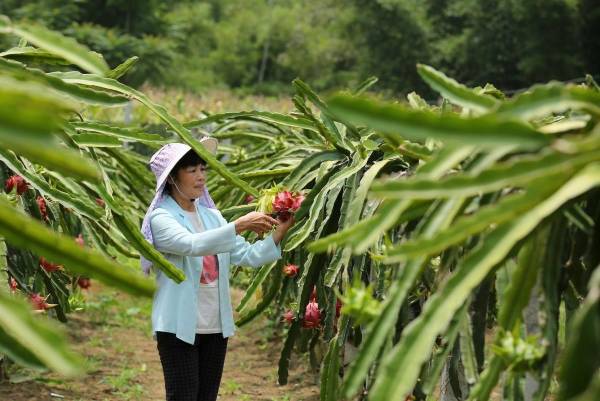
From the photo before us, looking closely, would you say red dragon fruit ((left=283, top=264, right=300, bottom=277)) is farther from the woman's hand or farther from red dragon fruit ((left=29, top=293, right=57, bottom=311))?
red dragon fruit ((left=29, top=293, right=57, bottom=311))

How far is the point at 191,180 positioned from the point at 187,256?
0.28 metres

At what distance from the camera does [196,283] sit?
3.30 m

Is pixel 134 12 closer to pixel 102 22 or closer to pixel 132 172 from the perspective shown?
pixel 102 22

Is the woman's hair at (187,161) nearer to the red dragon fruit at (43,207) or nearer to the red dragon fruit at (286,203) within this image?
the red dragon fruit at (286,203)

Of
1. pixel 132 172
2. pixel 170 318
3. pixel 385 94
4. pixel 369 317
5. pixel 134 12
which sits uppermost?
pixel 134 12

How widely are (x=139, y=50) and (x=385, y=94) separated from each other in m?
8.13

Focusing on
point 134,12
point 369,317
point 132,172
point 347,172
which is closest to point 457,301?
point 369,317

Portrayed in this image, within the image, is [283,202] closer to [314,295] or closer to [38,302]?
[314,295]

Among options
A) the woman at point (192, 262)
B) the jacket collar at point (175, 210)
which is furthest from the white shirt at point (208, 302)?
the jacket collar at point (175, 210)

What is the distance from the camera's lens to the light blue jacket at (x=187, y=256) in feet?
10.3

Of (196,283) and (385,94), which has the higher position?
(385,94)

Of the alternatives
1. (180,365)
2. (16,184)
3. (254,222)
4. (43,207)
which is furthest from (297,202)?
(43,207)

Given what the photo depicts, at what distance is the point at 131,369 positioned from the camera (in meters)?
5.49

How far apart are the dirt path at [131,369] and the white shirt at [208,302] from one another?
1.69 meters
